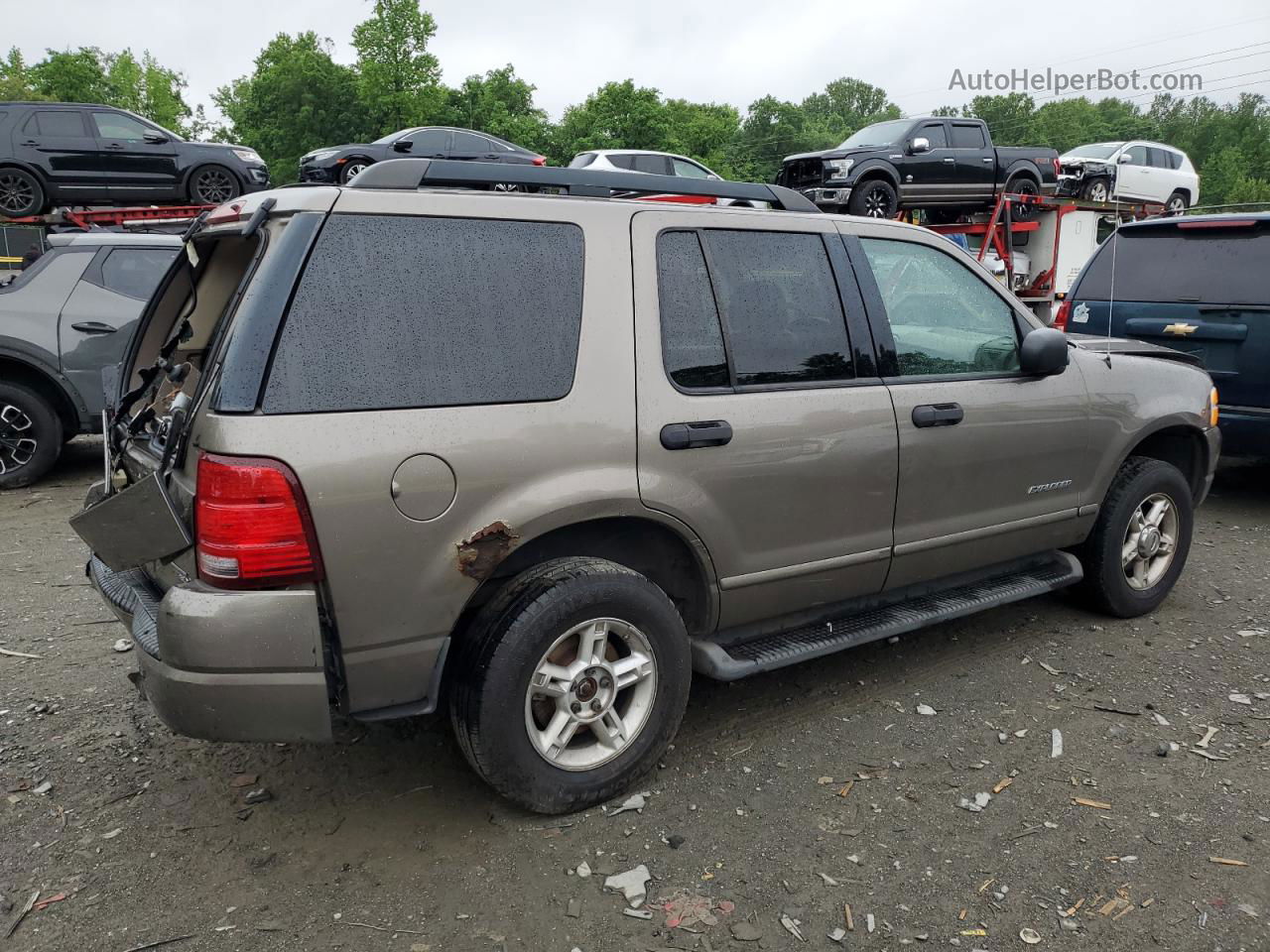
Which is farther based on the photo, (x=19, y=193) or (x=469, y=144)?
(x=469, y=144)

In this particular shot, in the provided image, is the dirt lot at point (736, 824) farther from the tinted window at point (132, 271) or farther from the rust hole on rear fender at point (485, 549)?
the tinted window at point (132, 271)

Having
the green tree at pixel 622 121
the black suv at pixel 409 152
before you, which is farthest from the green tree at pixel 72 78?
the black suv at pixel 409 152

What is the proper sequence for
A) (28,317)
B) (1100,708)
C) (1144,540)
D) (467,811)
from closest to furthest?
1. (467,811)
2. (1100,708)
3. (1144,540)
4. (28,317)

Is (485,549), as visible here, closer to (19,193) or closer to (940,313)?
(940,313)

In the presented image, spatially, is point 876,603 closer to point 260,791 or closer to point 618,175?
point 618,175

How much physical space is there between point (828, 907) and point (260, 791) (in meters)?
1.85

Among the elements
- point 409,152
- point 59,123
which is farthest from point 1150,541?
point 409,152

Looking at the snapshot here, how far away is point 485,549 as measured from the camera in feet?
8.79

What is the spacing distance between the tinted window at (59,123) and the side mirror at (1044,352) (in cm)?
1325

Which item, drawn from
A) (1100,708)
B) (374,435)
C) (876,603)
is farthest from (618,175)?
(1100,708)

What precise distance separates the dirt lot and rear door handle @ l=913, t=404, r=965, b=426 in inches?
43.3

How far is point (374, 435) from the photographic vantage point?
2.50m

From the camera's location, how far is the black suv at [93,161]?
12594 mm

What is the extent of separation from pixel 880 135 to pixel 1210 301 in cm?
896
